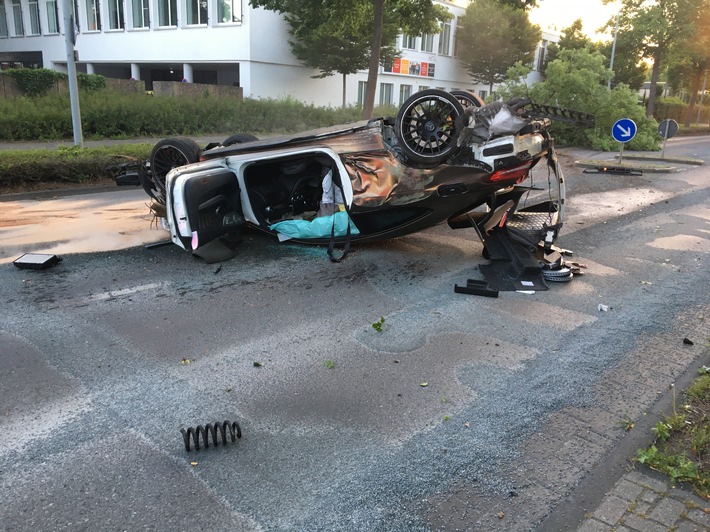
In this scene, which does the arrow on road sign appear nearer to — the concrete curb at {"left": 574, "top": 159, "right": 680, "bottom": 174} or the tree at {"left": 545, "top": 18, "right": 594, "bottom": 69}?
the concrete curb at {"left": 574, "top": 159, "right": 680, "bottom": 174}

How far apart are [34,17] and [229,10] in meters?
19.6

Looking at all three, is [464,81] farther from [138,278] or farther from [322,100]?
[138,278]

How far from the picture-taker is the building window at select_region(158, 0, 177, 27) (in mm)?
33156

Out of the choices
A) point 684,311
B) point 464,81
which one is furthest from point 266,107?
point 464,81

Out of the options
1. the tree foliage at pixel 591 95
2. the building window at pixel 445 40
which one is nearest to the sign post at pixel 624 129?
the tree foliage at pixel 591 95

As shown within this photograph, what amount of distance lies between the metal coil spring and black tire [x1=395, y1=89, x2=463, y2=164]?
403 cm

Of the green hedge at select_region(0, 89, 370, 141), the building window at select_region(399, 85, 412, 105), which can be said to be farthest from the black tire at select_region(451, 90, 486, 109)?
the building window at select_region(399, 85, 412, 105)

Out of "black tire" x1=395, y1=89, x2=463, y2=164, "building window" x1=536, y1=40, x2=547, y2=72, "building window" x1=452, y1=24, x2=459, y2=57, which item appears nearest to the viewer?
"black tire" x1=395, y1=89, x2=463, y2=164

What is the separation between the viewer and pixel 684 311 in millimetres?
6055

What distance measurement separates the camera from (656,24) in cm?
3597

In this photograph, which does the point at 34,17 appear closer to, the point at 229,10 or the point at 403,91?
the point at 229,10

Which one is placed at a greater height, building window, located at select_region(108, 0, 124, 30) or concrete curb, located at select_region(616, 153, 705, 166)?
building window, located at select_region(108, 0, 124, 30)

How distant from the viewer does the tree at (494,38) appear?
1763 inches

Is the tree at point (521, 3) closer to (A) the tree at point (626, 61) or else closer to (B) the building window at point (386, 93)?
(A) the tree at point (626, 61)
